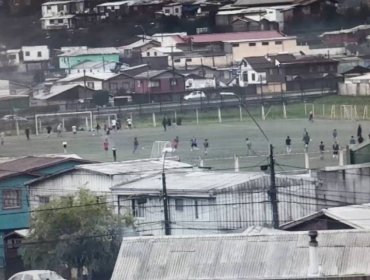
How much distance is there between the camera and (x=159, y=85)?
31.8 ft

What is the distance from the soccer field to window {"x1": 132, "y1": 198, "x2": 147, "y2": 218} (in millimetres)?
835

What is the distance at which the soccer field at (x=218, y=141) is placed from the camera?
7957 mm

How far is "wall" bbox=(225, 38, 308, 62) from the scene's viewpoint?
385 inches

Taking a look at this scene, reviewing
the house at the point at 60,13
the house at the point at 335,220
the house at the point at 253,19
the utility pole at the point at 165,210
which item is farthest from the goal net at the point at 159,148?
the house at the point at 60,13

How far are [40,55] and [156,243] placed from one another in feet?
17.5

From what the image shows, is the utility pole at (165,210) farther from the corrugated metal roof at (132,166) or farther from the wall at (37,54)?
the wall at (37,54)

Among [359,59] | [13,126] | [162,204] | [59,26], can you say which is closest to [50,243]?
[162,204]

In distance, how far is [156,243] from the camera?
523 centimetres

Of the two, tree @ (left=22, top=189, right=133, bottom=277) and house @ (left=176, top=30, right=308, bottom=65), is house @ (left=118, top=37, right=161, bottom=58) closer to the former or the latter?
house @ (left=176, top=30, right=308, bottom=65)

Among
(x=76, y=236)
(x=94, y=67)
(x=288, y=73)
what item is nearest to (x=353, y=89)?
(x=288, y=73)

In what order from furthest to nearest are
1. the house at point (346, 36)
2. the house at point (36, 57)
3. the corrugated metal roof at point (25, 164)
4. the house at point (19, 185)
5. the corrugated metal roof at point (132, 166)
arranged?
the house at point (36, 57) < the house at point (346, 36) < the corrugated metal roof at point (25, 164) < the corrugated metal roof at point (132, 166) < the house at point (19, 185)

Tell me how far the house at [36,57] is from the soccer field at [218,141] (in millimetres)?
1192

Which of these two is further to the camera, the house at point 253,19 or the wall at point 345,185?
the house at point 253,19

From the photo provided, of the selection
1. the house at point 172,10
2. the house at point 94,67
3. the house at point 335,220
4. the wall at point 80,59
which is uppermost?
the house at point 172,10
